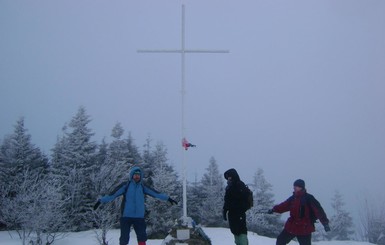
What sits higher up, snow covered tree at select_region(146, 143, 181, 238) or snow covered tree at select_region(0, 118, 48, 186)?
snow covered tree at select_region(0, 118, 48, 186)

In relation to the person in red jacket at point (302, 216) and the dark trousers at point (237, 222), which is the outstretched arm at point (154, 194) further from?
the person in red jacket at point (302, 216)

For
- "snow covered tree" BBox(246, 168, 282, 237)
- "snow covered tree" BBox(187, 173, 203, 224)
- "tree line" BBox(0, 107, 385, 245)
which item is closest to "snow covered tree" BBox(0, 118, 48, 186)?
"tree line" BBox(0, 107, 385, 245)

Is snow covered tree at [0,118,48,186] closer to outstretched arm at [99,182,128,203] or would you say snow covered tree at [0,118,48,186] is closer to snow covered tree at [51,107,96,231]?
snow covered tree at [51,107,96,231]

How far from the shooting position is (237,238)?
846cm

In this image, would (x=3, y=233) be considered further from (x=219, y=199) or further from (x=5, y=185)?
(x=219, y=199)

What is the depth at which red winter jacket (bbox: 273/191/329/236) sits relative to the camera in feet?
Answer: 26.3

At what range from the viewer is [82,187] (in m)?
35.2

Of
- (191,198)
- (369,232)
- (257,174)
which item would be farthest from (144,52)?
(257,174)

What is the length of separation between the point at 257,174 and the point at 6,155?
30.6m

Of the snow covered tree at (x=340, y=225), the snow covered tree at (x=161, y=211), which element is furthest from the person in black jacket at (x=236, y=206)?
the snow covered tree at (x=340, y=225)

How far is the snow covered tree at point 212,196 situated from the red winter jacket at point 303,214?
3832cm

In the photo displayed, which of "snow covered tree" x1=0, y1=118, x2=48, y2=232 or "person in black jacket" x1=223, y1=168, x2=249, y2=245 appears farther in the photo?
"snow covered tree" x1=0, y1=118, x2=48, y2=232

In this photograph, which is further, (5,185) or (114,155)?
(114,155)

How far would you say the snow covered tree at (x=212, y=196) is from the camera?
153 feet
